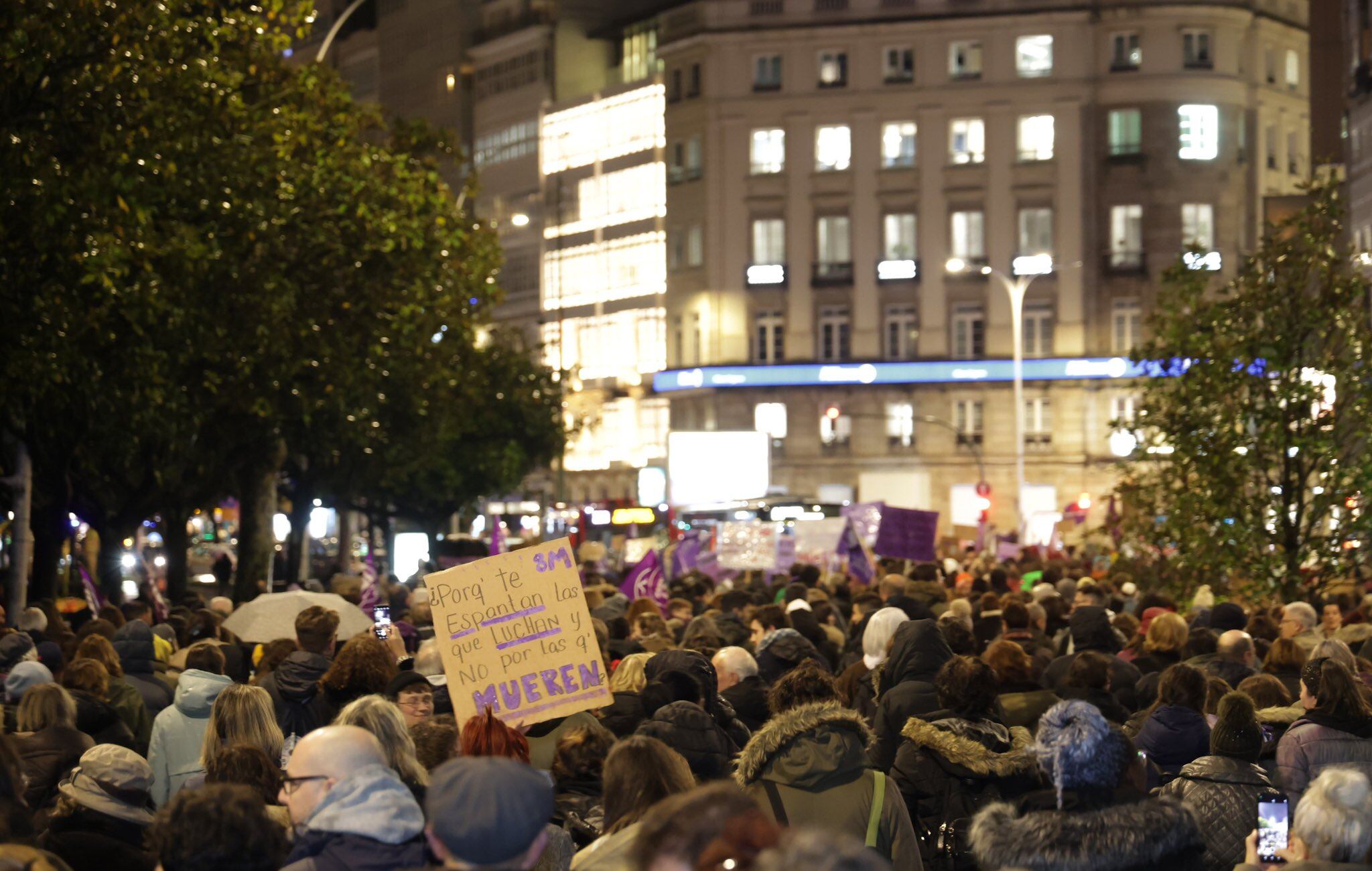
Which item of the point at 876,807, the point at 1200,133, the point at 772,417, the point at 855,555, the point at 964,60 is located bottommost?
the point at 855,555

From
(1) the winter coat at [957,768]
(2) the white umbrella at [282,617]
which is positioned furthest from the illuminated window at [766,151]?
(1) the winter coat at [957,768]

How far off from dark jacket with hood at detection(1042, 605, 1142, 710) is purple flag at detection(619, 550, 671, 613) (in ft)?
25.6

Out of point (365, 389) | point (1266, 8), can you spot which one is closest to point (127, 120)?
point (365, 389)

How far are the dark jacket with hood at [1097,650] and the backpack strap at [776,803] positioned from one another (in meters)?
5.40

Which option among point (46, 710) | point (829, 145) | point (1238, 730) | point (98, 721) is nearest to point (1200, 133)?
point (829, 145)

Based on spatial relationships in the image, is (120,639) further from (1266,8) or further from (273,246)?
(1266,8)

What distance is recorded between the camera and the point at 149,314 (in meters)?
19.9

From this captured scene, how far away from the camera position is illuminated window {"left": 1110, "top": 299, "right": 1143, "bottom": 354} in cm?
7412

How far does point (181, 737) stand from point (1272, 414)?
12.0 m

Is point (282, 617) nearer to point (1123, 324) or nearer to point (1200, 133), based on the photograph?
point (1123, 324)

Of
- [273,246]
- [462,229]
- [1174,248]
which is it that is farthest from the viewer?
[1174,248]

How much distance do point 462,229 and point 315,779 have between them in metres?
29.5

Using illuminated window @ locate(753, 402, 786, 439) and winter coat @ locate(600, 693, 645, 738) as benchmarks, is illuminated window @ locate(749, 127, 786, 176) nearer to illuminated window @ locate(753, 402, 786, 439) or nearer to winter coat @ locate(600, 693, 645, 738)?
illuminated window @ locate(753, 402, 786, 439)

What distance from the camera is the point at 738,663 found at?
34.7 feet
